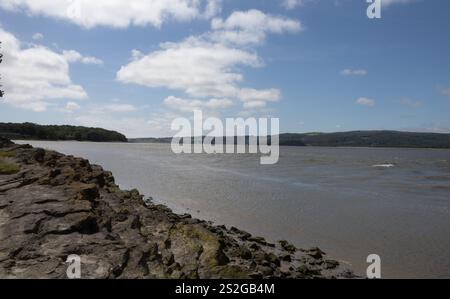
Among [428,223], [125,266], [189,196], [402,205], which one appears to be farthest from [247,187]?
[125,266]

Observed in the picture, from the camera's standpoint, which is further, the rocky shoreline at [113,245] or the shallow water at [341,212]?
the shallow water at [341,212]

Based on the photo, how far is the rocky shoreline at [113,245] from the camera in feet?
32.8

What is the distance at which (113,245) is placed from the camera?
11266mm

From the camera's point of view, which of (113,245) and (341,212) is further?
(341,212)

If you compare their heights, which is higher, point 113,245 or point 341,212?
point 113,245

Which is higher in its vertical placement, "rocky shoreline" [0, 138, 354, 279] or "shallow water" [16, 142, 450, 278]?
"rocky shoreline" [0, 138, 354, 279]

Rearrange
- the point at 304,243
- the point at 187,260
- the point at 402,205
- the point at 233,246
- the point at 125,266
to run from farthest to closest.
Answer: the point at 402,205 → the point at 304,243 → the point at 233,246 → the point at 187,260 → the point at 125,266

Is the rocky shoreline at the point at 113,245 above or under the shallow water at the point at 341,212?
above

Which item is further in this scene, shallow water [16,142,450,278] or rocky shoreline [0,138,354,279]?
shallow water [16,142,450,278]

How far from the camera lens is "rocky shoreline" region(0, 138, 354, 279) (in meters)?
10.0

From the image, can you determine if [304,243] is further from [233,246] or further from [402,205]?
[402,205]
